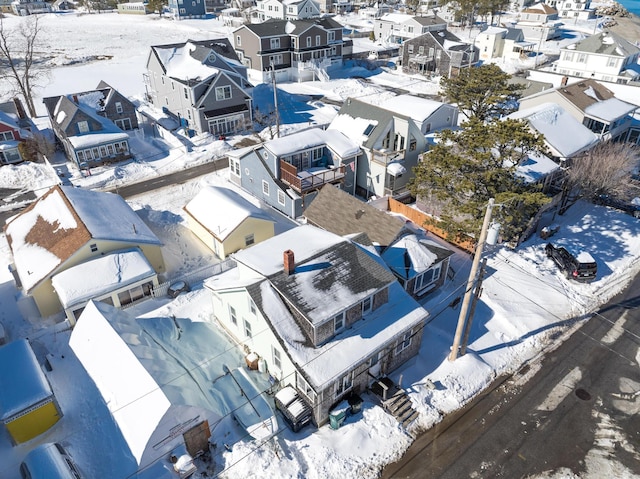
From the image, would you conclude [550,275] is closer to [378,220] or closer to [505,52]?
[378,220]

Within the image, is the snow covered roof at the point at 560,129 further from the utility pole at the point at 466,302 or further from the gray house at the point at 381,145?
the utility pole at the point at 466,302

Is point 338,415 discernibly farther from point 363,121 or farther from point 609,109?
point 609,109

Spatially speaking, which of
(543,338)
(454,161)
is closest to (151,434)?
(543,338)

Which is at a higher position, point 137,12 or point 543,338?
point 137,12

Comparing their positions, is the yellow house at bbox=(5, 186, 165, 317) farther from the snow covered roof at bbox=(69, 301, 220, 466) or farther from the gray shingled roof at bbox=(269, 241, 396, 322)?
the gray shingled roof at bbox=(269, 241, 396, 322)

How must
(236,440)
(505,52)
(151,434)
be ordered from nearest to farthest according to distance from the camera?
(151,434), (236,440), (505,52)

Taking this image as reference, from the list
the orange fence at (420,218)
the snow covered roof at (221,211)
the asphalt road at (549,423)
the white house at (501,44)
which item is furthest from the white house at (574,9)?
the asphalt road at (549,423)
